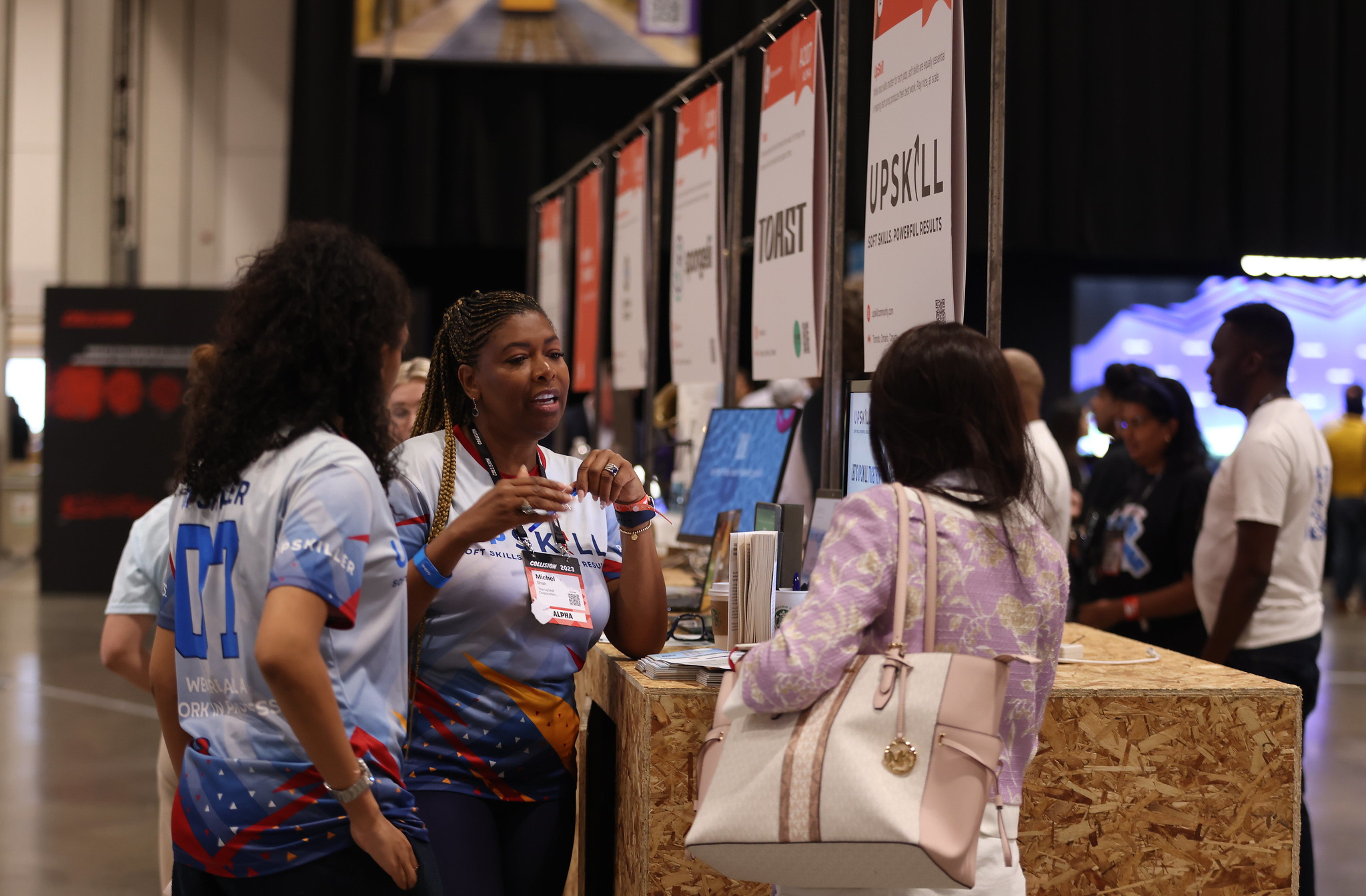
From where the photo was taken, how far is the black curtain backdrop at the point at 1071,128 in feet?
34.0

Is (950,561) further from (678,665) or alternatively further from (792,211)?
(792,211)

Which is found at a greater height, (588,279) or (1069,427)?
(588,279)

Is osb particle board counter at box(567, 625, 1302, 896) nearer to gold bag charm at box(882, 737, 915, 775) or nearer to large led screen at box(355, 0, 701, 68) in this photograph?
gold bag charm at box(882, 737, 915, 775)

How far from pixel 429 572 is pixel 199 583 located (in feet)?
1.15

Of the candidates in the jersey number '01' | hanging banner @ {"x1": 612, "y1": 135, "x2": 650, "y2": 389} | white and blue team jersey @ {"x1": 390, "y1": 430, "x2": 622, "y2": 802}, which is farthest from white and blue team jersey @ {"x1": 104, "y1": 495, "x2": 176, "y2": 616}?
hanging banner @ {"x1": 612, "y1": 135, "x2": 650, "y2": 389}

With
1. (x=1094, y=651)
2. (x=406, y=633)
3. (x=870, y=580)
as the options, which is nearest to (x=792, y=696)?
(x=870, y=580)

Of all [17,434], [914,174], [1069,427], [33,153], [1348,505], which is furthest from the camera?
[17,434]

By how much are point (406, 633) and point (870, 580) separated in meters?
0.56

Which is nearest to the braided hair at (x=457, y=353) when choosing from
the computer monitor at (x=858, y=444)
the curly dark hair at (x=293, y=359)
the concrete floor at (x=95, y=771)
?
the curly dark hair at (x=293, y=359)

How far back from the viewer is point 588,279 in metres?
6.18

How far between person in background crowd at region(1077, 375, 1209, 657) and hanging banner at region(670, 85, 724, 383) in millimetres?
1236

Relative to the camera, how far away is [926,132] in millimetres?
2434

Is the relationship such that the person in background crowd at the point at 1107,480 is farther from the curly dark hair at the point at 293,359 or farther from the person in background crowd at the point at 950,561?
the curly dark hair at the point at 293,359

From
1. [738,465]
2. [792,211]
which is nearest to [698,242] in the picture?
[792,211]
